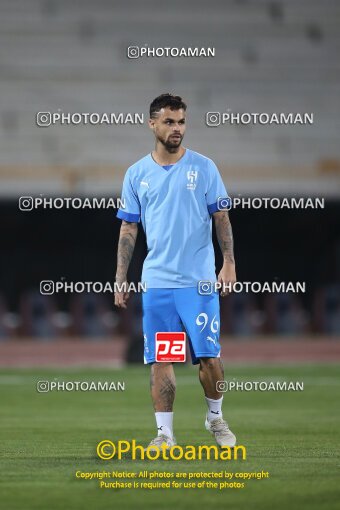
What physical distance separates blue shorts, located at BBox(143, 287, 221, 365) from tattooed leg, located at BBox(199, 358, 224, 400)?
0.05 m

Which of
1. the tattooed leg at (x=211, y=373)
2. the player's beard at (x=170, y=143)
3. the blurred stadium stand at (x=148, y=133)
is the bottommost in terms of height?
the tattooed leg at (x=211, y=373)

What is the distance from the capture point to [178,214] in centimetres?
728

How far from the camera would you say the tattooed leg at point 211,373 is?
7.39 m

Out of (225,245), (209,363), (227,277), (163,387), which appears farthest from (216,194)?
(163,387)

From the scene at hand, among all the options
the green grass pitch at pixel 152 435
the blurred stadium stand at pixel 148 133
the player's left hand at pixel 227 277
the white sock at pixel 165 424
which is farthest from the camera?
the blurred stadium stand at pixel 148 133

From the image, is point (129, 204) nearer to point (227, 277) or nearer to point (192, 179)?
point (192, 179)

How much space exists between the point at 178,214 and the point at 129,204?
38 cm

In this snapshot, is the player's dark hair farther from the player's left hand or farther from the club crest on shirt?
the player's left hand

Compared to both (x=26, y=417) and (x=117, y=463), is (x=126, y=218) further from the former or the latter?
(x=26, y=417)

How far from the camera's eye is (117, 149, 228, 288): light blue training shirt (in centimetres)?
728

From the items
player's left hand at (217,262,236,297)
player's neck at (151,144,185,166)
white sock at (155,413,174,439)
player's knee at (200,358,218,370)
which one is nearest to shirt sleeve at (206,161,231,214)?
player's neck at (151,144,185,166)

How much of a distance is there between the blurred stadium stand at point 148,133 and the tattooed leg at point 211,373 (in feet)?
66.3

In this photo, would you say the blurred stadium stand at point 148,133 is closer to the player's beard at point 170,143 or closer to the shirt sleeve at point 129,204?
the shirt sleeve at point 129,204

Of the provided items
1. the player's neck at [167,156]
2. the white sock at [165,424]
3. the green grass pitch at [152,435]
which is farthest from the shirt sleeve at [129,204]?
the green grass pitch at [152,435]
